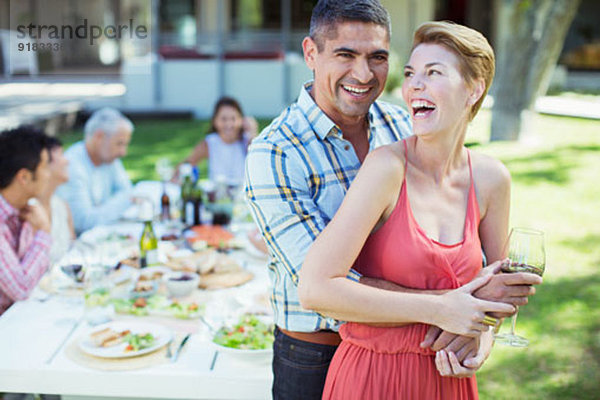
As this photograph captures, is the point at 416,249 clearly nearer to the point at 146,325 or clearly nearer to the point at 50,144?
the point at 146,325

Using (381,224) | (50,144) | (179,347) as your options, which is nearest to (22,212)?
(50,144)

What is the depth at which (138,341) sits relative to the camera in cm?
241

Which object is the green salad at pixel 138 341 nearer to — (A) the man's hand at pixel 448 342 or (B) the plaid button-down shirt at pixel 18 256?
(B) the plaid button-down shirt at pixel 18 256

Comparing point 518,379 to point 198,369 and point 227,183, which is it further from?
point 227,183

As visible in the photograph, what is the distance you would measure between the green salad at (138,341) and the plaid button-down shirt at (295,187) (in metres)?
0.63

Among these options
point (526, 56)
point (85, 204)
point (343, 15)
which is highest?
point (343, 15)

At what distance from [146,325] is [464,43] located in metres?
1.63

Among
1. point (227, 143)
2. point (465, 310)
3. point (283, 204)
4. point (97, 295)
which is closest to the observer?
point (465, 310)

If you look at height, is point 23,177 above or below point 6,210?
above

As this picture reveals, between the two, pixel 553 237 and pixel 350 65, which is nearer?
pixel 350 65

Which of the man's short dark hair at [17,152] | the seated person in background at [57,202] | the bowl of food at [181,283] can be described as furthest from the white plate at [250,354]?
the seated person in background at [57,202]

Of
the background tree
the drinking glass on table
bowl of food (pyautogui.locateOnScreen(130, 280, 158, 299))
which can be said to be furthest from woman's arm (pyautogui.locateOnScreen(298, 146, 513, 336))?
the background tree

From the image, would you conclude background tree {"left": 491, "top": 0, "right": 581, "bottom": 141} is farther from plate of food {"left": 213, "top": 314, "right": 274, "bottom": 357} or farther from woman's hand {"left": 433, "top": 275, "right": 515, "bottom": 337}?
woman's hand {"left": 433, "top": 275, "right": 515, "bottom": 337}

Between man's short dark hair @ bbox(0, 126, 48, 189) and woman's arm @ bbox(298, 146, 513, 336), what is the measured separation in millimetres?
2282
